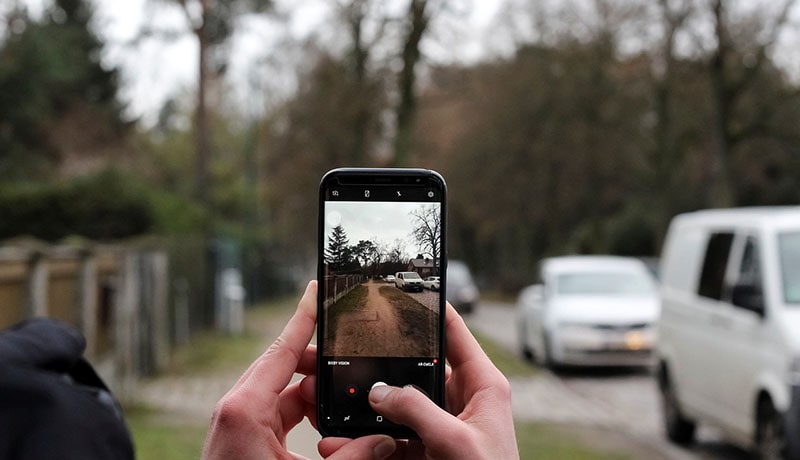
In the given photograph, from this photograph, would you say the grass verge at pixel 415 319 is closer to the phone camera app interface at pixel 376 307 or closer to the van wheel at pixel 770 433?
the phone camera app interface at pixel 376 307

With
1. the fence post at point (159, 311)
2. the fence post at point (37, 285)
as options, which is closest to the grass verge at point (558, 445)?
the fence post at point (37, 285)

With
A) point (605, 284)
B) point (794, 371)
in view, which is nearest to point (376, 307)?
point (794, 371)

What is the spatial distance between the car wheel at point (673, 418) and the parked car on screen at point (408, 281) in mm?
9001

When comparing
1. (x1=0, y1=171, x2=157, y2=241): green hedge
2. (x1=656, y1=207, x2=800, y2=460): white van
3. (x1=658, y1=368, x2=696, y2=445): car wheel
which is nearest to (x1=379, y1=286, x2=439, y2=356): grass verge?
(x1=656, y1=207, x2=800, y2=460): white van

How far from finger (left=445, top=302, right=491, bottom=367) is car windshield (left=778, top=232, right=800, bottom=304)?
6.91 metres

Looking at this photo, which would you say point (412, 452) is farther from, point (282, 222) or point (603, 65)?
point (282, 222)

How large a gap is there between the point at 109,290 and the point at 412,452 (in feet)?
41.7

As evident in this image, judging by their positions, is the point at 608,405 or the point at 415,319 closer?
the point at 415,319

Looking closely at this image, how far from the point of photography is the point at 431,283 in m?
1.63

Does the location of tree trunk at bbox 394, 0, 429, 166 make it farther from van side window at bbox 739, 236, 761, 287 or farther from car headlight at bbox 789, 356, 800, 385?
car headlight at bbox 789, 356, 800, 385

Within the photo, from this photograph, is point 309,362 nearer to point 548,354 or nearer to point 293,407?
point 293,407

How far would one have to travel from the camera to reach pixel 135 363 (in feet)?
49.4

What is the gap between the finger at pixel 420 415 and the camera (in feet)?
4.63

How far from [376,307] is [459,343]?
0.48 ft
